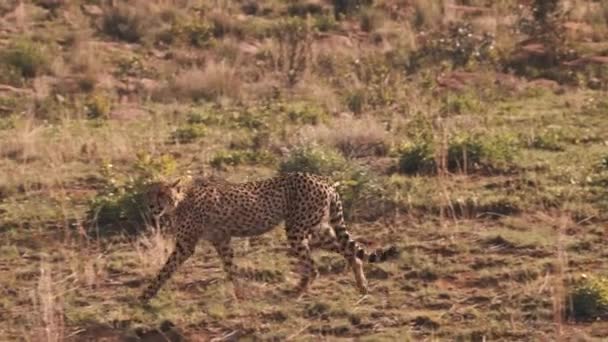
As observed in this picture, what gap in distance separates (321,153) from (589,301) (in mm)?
4162

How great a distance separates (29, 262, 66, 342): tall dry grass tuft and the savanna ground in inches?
1.0

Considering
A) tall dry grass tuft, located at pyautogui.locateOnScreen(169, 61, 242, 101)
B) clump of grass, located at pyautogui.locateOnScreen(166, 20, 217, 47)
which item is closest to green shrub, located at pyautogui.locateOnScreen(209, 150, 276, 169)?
tall dry grass tuft, located at pyautogui.locateOnScreen(169, 61, 242, 101)

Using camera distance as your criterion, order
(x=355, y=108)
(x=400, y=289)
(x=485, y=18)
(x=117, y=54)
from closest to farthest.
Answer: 1. (x=400, y=289)
2. (x=355, y=108)
3. (x=117, y=54)
4. (x=485, y=18)

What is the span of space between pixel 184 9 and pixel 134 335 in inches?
634

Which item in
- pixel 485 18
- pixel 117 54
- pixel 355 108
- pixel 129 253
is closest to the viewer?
pixel 129 253

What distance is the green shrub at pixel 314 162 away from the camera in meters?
11.2

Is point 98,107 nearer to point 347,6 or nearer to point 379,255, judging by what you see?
point 379,255

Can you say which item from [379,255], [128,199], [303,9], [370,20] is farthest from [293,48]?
[379,255]

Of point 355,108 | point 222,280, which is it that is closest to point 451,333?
point 222,280

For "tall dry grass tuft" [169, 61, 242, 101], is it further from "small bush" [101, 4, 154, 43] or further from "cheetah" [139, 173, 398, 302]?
"cheetah" [139, 173, 398, 302]

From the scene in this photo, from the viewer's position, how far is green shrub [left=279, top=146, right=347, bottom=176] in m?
11.2

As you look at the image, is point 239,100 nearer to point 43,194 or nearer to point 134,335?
point 43,194

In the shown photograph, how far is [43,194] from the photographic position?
11383mm

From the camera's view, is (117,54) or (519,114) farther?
(117,54)
